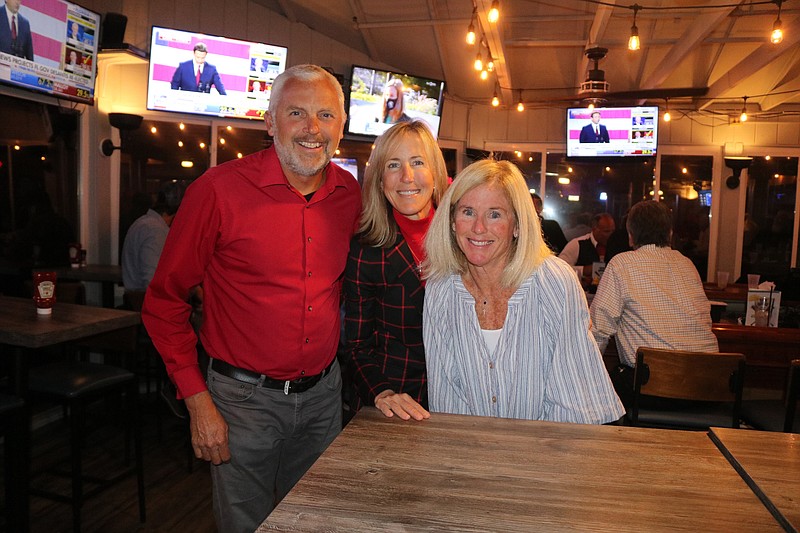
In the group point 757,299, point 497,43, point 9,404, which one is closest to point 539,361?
point 9,404

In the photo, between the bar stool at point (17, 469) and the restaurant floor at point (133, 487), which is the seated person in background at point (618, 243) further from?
the bar stool at point (17, 469)

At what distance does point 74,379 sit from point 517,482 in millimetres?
2573

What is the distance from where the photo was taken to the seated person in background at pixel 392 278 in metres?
1.96

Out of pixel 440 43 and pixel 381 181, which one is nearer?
pixel 381 181

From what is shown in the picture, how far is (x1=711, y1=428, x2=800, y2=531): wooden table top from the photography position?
3.65 ft

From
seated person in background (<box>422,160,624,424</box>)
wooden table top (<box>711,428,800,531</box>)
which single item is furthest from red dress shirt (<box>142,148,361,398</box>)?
wooden table top (<box>711,428,800,531</box>)

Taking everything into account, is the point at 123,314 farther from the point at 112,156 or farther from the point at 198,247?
the point at 112,156

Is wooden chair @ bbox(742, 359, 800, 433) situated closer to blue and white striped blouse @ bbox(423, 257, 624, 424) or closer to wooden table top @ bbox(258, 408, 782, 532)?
blue and white striped blouse @ bbox(423, 257, 624, 424)

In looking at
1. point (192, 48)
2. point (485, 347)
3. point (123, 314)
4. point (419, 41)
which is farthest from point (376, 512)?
point (419, 41)

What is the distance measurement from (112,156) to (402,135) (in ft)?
14.9

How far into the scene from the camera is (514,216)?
72.0 inches

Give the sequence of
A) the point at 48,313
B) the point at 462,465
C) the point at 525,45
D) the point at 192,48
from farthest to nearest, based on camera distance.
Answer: the point at 525,45 → the point at 192,48 → the point at 48,313 → the point at 462,465

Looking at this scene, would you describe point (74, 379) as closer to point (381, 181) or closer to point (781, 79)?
point (381, 181)

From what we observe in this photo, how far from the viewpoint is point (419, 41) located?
24.1 feet
